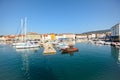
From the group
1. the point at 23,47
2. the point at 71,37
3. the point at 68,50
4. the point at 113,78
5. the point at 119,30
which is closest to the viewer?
the point at 113,78

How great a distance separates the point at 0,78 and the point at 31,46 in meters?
51.0

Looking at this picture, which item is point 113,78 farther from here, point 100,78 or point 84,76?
point 84,76

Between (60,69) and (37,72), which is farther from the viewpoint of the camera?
(60,69)

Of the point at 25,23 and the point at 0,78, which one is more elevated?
the point at 25,23

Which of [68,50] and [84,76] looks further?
[68,50]

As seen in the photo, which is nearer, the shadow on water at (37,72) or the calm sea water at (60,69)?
the shadow on water at (37,72)

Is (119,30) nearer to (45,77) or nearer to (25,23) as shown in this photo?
(25,23)

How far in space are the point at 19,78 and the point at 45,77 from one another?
12.3ft

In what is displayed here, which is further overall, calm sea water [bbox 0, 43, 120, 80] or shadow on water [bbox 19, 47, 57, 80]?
calm sea water [bbox 0, 43, 120, 80]

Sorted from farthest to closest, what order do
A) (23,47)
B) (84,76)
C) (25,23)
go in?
(25,23) → (23,47) → (84,76)

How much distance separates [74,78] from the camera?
19953 millimetres

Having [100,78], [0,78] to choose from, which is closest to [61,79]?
[100,78]

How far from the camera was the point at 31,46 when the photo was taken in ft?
233

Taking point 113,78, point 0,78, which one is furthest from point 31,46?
point 113,78
